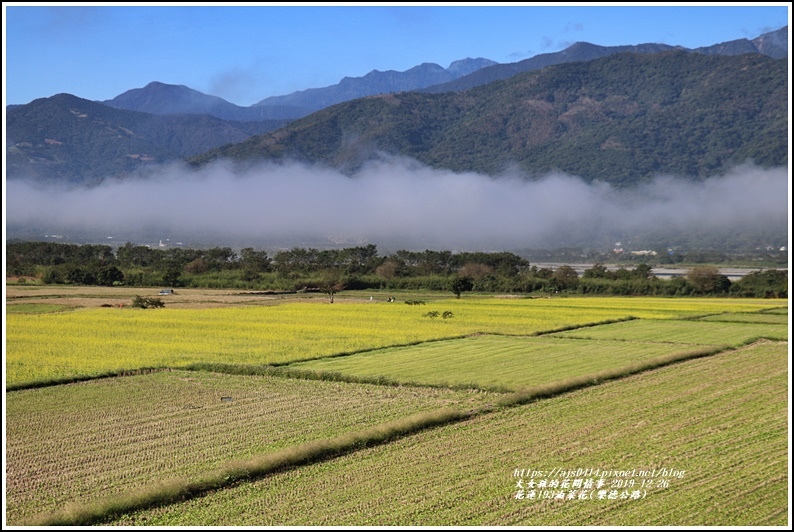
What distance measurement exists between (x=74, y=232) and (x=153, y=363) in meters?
124

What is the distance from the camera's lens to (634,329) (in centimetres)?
3541

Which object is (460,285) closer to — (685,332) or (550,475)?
(685,332)

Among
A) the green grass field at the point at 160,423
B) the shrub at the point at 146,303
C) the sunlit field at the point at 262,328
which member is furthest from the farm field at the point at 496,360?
the shrub at the point at 146,303

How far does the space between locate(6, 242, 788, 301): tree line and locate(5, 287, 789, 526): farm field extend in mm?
22374

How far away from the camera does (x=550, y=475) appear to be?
476 inches

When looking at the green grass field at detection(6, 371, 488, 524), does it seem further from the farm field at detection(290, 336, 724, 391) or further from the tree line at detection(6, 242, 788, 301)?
the tree line at detection(6, 242, 788, 301)

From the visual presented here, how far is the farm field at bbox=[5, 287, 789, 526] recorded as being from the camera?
1081cm

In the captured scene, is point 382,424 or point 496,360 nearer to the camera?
point 382,424

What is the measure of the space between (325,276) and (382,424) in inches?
1936

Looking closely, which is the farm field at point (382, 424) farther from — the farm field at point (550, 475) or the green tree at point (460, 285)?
the green tree at point (460, 285)

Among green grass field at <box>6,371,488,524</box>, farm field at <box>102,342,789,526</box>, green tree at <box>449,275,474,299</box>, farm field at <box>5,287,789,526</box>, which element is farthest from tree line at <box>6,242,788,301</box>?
farm field at <box>102,342,789,526</box>

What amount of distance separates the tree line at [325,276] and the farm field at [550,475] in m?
41.2

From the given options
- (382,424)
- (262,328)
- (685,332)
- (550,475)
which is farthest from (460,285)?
(550,475)

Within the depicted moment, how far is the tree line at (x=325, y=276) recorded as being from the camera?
182 feet
